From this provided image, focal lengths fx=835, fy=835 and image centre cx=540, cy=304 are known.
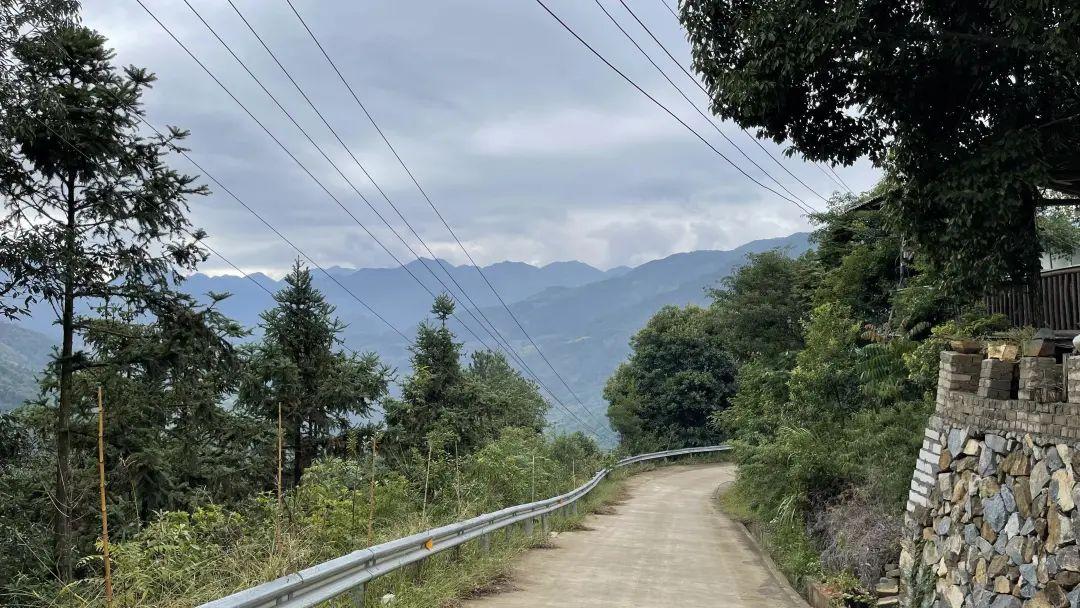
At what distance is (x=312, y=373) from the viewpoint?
2978cm

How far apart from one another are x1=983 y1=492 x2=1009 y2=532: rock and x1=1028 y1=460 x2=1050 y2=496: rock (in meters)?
0.58

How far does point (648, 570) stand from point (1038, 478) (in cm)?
622

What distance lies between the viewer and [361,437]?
97.5ft

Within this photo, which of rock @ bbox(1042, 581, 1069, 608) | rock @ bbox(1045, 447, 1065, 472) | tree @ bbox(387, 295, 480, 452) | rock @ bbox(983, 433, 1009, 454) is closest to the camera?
rock @ bbox(1042, 581, 1069, 608)

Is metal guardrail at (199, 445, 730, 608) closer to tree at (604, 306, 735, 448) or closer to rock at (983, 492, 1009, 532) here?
rock at (983, 492, 1009, 532)

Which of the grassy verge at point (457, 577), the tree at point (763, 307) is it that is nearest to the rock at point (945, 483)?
the grassy verge at point (457, 577)

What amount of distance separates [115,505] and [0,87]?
9574 millimetres

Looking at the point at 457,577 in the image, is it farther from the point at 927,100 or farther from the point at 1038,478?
the point at 927,100

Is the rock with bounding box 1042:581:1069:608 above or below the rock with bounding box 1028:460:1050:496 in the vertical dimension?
below

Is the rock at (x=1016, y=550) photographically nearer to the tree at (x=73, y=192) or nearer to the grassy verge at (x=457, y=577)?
the grassy verge at (x=457, y=577)

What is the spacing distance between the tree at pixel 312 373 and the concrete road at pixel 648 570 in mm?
11321

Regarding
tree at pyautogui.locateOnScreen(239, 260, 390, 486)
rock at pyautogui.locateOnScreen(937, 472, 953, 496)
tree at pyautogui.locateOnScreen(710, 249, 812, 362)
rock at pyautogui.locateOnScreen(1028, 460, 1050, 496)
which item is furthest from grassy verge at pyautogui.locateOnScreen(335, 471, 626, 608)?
tree at pyautogui.locateOnScreen(710, 249, 812, 362)

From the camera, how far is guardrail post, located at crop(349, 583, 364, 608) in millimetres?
7850

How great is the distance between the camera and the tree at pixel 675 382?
5244 cm
